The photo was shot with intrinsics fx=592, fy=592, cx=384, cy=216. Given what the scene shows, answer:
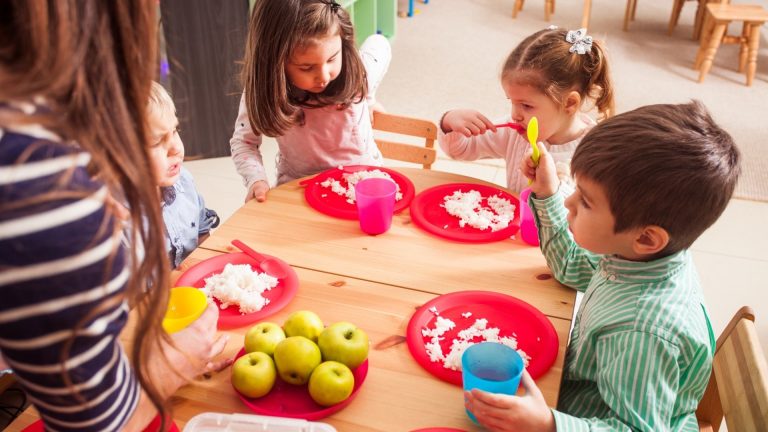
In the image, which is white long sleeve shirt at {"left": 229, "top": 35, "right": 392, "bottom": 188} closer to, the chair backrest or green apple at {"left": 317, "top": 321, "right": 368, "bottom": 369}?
the chair backrest

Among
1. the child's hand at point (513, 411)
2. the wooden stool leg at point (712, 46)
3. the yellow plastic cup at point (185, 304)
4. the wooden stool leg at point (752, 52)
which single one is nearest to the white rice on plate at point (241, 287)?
the yellow plastic cup at point (185, 304)

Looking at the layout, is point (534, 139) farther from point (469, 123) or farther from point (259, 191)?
point (259, 191)

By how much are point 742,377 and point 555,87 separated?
85 cm

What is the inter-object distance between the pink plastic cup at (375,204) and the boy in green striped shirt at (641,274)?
1.51 feet

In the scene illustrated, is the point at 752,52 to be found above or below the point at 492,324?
below

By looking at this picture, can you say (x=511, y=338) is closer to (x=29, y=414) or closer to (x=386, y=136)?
(x=29, y=414)

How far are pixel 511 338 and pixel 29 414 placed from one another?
0.83 metres

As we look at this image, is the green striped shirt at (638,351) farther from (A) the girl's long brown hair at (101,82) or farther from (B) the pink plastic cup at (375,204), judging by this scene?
(A) the girl's long brown hair at (101,82)

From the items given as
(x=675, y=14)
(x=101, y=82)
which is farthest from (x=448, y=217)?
(x=675, y=14)

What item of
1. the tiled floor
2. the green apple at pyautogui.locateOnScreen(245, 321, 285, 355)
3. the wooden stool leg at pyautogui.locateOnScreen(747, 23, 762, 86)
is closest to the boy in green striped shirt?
the green apple at pyautogui.locateOnScreen(245, 321, 285, 355)

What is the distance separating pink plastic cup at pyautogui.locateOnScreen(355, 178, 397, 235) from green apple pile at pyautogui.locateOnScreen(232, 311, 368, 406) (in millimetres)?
421

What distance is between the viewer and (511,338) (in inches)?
43.8

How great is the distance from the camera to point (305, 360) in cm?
96

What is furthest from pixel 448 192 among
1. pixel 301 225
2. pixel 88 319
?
pixel 88 319
